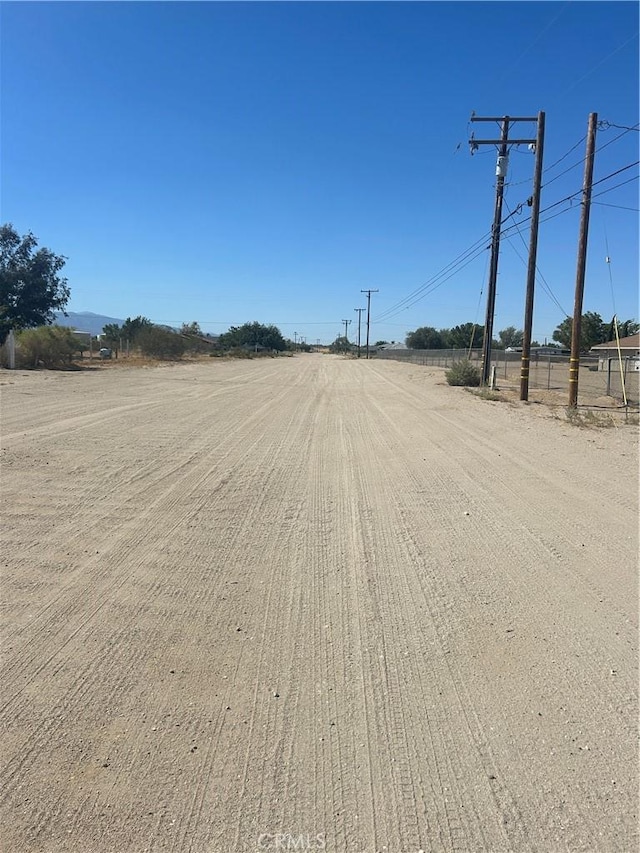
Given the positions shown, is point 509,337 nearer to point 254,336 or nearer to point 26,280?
point 254,336

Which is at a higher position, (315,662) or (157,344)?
(157,344)

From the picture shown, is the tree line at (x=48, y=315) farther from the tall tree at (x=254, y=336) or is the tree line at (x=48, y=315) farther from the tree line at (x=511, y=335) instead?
the tall tree at (x=254, y=336)

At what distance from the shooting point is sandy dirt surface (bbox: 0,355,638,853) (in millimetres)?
2779

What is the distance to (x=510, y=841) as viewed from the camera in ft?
8.66

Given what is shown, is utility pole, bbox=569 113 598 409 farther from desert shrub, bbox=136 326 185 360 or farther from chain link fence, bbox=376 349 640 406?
desert shrub, bbox=136 326 185 360

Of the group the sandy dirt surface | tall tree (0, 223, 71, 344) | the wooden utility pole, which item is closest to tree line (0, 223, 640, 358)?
tall tree (0, 223, 71, 344)

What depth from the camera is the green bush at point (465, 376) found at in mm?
30494

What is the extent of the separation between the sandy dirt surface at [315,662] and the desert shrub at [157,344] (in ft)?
165

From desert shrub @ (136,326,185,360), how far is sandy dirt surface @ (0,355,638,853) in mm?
50355

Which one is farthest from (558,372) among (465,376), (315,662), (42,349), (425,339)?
(425,339)

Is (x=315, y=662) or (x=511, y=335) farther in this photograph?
(x=511, y=335)

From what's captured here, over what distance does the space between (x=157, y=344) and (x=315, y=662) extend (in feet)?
185

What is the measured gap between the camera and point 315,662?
404 cm

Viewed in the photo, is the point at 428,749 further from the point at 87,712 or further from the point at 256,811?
the point at 87,712
